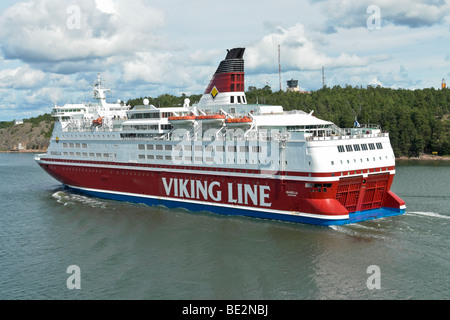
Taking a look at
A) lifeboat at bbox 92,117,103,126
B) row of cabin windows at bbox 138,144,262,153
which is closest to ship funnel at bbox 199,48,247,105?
row of cabin windows at bbox 138,144,262,153

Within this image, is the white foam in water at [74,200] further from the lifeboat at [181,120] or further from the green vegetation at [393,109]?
the green vegetation at [393,109]

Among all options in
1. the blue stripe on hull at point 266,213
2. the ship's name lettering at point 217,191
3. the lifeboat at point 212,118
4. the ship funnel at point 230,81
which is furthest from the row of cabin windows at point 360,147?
the ship funnel at point 230,81

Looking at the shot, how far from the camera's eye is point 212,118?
3491cm

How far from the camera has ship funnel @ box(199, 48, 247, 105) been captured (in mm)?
37250

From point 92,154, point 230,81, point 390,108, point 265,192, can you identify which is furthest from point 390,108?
point 265,192

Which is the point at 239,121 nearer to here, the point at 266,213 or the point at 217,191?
the point at 217,191

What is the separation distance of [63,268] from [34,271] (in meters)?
1.43

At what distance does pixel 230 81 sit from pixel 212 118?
14.0ft

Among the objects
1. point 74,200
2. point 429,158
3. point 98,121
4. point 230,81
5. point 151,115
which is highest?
point 230,81

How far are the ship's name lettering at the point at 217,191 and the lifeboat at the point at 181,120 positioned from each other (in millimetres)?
4473

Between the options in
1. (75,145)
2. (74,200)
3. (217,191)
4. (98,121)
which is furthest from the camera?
(75,145)

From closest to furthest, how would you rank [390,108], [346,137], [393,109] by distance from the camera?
1. [346,137]
2. [393,109]
3. [390,108]
